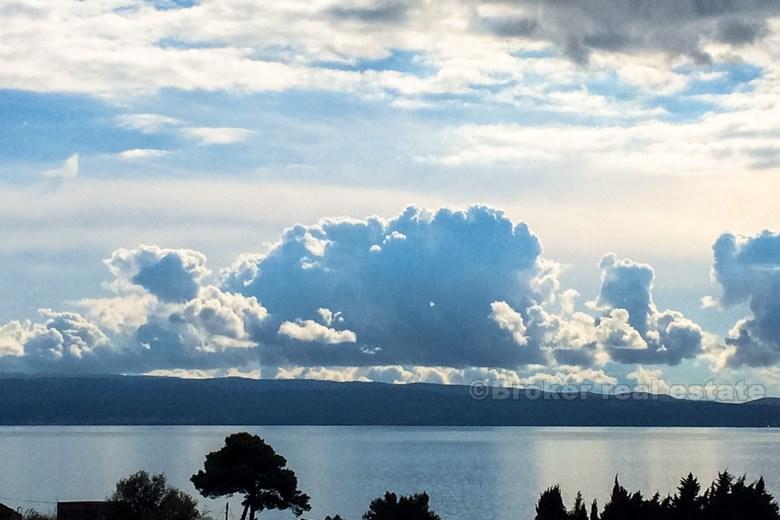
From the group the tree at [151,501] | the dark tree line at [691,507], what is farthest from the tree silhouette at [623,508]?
the tree at [151,501]

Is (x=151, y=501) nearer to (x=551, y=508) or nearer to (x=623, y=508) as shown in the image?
(x=551, y=508)

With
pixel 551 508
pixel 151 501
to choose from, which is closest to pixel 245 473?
pixel 151 501

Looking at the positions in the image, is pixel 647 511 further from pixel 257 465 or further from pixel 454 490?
pixel 454 490

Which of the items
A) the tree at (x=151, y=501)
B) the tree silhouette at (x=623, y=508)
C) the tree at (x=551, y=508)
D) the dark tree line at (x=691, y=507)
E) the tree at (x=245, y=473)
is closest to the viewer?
the dark tree line at (x=691, y=507)

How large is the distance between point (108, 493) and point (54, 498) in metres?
7.53

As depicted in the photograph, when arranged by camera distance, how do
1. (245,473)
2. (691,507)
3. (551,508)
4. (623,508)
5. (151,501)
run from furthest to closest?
(151,501), (245,473), (551,508), (691,507), (623,508)

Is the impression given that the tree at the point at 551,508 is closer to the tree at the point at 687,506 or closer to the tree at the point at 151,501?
the tree at the point at 687,506

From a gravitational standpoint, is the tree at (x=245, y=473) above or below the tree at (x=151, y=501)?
above

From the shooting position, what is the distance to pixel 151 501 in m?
85.1

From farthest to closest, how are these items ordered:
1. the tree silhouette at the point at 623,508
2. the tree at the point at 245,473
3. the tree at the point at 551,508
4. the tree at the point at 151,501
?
the tree at the point at 151,501 → the tree at the point at 245,473 → the tree at the point at 551,508 → the tree silhouette at the point at 623,508

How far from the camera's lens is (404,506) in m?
69.7

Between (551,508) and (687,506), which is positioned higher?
(687,506)

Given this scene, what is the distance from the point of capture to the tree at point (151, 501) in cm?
8388

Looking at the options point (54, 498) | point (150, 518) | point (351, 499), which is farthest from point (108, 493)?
point (150, 518)
